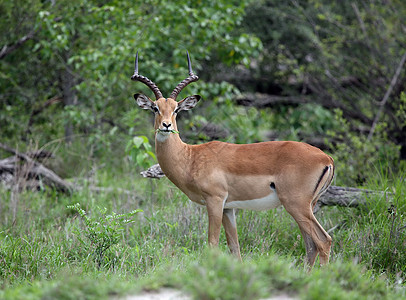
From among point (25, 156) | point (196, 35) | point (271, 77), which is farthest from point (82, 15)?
point (271, 77)

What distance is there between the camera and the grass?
308cm

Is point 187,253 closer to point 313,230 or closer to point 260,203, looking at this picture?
point 260,203

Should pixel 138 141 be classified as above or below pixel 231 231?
above

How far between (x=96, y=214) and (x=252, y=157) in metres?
2.49

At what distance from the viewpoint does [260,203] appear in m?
5.16

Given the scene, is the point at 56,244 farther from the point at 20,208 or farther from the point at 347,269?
the point at 347,269

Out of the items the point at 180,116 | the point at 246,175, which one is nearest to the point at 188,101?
the point at 246,175

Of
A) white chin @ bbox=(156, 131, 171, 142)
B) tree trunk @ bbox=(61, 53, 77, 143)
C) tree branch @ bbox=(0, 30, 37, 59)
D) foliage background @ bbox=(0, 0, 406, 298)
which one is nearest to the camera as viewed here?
white chin @ bbox=(156, 131, 171, 142)

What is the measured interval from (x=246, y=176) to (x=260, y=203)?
0.32 metres

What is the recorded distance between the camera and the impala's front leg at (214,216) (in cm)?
505

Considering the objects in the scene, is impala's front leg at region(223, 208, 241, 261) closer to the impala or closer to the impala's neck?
the impala

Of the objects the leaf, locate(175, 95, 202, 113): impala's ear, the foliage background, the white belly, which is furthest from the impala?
the leaf

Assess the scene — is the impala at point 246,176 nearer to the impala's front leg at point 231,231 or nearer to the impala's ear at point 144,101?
the impala's front leg at point 231,231

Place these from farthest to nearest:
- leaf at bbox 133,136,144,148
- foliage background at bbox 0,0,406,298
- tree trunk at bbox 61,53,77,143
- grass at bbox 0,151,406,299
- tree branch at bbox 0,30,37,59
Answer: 1. tree trunk at bbox 61,53,77,143
2. tree branch at bbox 0,30,37,59
3. leaf at bbox 133,136,144,148
4. foliage background at bbox 0,0,406,298
5. grass at bbox 0,151,406,299
